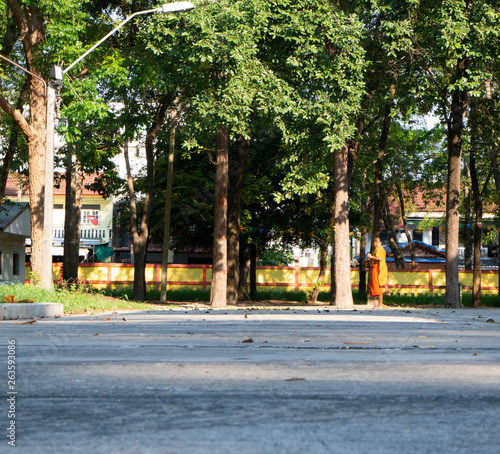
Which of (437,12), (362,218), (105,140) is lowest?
(362,218)

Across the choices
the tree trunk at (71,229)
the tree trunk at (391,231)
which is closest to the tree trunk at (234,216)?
the tree trunk at (71,229)

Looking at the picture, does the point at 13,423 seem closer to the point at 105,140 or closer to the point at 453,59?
the point at 453,59

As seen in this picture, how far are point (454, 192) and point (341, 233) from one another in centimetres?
458

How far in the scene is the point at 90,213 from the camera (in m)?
65.4

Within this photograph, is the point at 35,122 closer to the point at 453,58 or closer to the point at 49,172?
the point at 49,172

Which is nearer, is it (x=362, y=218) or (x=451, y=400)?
(x=451, y=400)

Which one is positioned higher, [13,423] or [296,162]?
[296,162]

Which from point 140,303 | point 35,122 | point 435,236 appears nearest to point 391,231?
point 140,303

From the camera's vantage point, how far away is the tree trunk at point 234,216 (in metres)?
27.6

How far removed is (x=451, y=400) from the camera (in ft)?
13.1

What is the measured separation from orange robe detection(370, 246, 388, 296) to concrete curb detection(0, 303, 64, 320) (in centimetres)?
945

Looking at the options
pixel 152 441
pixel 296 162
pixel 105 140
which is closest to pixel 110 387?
pixel 152 441

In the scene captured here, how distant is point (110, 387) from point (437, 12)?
20520 millimetres

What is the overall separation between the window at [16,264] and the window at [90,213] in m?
21.1
